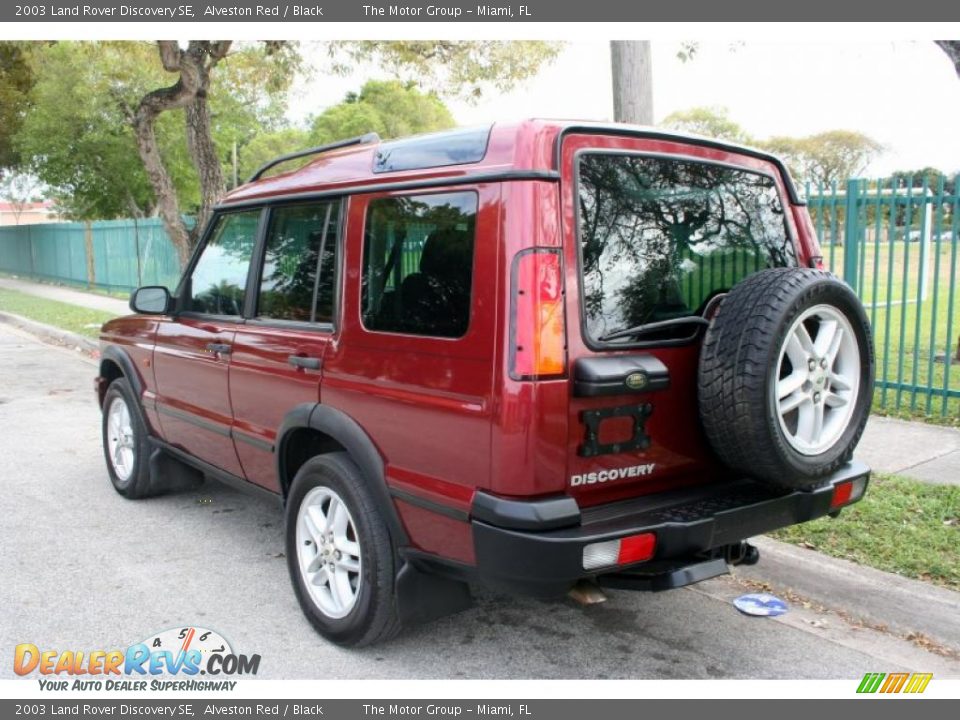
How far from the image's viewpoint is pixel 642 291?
10.3ft

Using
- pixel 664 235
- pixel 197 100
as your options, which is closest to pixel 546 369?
pixel 664 235

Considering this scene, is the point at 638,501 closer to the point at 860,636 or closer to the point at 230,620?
the point at 860,636

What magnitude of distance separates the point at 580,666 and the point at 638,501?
835 mm

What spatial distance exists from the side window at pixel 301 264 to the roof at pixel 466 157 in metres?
0.10

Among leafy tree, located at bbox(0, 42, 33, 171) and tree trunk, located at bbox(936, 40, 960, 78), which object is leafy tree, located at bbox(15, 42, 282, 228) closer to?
leafy tree, located at bbox(0, 42, 33, 171)

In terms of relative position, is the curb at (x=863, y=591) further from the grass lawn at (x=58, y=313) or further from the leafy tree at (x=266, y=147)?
the leafy tree at (x=266, y=147)

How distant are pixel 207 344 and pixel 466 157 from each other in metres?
2.06

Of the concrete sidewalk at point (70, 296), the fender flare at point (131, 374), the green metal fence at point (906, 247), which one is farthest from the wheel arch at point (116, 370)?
the concrete sidewalk at point (70, 296)

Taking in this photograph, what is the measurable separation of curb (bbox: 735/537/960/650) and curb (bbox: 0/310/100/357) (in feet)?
35.3

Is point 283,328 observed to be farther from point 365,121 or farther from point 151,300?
point 365,121

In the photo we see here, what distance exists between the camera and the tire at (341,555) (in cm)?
330

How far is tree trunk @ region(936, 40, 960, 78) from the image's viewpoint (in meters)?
6.00

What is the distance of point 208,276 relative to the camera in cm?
468

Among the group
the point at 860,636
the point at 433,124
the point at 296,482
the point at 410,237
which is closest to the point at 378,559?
the point at 296,482
